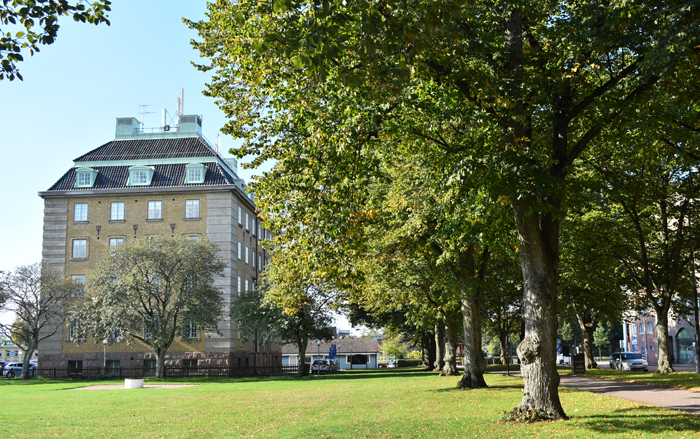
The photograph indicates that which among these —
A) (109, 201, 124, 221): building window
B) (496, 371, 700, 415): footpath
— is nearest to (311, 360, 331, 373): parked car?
(109, 201, 124, 221): building window

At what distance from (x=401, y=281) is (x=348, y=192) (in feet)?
52.3

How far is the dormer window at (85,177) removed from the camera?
183 ft

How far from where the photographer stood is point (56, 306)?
48656mm

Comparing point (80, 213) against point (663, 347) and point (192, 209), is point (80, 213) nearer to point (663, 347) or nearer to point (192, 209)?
point (192, 209)

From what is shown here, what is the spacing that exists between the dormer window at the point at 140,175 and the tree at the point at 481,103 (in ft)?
141

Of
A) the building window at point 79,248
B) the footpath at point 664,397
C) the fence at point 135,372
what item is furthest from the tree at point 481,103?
the building window at point 79,248

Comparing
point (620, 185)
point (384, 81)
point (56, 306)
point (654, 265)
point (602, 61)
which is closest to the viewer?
point (384, 81)

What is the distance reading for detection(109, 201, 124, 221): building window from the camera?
5545 centimetres

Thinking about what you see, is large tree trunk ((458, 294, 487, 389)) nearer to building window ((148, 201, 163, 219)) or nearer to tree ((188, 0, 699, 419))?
tree ((188, 0, 699, 419))

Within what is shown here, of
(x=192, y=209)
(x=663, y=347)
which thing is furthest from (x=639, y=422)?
(x=192, y=209)

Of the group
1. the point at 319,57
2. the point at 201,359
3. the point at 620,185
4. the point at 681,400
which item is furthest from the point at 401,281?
the point at 201,359

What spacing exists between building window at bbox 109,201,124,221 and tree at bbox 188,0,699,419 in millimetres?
43837

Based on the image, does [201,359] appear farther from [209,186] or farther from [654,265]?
[654,265]

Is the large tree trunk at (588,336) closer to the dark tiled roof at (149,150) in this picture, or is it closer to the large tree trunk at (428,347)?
the large tree trunk at (428,347)
